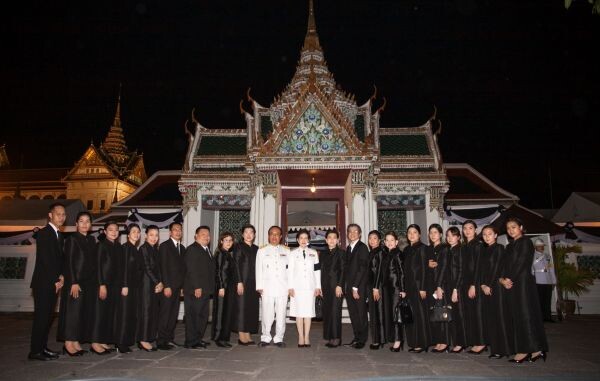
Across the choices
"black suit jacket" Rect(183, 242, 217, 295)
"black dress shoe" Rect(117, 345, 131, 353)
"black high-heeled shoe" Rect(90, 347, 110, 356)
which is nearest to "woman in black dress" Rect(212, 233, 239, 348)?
"black suit jacket" Rect(183, 242, 217, 295)

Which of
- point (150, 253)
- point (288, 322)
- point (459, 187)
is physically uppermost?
point (459, 187)

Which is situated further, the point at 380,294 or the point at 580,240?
the point at 580,240

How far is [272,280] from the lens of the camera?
657cm

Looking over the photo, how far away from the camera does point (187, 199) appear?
1239cm

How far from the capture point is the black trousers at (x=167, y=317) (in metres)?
6.17

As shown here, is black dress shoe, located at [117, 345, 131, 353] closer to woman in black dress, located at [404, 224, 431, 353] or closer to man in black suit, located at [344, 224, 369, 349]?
man in black suit, located at [344, 224, 369, 349]

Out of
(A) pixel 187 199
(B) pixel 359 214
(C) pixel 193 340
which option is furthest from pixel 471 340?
(A) pixel 187 199

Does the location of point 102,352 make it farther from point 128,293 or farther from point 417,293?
point 417,293

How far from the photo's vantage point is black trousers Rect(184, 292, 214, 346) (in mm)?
6246

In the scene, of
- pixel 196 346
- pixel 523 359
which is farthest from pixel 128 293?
pixel 523 359

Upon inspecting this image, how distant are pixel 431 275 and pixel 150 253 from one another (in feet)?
14.1

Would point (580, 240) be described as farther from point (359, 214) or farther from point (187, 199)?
point (187, 199)

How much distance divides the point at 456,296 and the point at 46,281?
5561mm

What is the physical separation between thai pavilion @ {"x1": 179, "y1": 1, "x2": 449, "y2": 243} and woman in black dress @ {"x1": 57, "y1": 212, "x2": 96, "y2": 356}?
5105 millimetres
